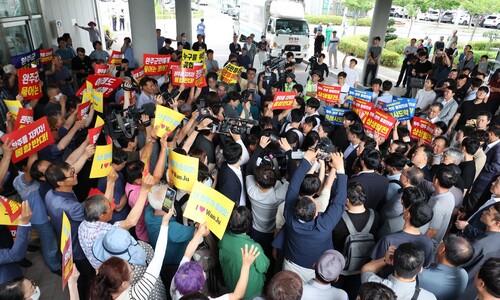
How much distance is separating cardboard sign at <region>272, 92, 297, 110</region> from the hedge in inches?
578

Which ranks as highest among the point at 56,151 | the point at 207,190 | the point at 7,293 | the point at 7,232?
the point at 207,190

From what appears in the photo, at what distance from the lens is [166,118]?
4.15 meters

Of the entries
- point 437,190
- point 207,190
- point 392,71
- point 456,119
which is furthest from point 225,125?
point 392,71

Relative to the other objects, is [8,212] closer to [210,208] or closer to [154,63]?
[210,208]

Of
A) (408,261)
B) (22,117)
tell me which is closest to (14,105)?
(22,117)

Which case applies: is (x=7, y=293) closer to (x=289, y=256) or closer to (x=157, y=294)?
(x=157, y=294)

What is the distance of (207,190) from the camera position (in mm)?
2893

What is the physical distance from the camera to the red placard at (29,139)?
12.0 ft

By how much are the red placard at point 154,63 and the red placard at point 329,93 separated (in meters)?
3.29

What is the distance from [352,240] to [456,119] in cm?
494

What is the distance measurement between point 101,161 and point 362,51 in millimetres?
19290

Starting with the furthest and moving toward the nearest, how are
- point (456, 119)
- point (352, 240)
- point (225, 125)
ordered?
point (456, 119) < point (225, 125) < point (352, 240)

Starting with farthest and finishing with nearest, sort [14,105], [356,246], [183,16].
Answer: [183,16]
[14,105]
[356,246]

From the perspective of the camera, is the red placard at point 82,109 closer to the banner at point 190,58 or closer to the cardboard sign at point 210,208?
the banner at point 190,58
